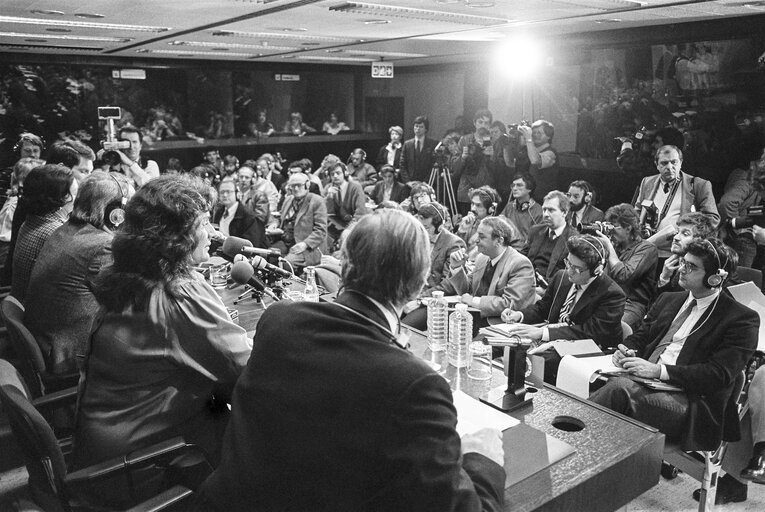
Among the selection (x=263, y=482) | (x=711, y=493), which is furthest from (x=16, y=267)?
(x=711, y=493)

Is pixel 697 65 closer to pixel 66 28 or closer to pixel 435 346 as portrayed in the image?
pixel 435 346

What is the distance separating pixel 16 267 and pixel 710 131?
5683 millimetres

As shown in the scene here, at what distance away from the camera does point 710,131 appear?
5820 millimetres

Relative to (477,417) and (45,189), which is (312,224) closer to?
(45,189)

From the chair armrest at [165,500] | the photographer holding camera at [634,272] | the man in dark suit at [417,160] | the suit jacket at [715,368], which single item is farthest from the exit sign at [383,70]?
the chair armrest at [165,500]

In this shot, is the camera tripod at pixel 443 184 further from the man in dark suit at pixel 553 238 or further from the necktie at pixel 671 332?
the necktie at pixel 671 332

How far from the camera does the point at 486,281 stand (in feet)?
13.7

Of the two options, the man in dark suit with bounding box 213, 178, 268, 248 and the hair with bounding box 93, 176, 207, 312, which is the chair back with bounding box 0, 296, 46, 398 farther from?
the man in dark suit with bounding box 213, 178, 268, 248

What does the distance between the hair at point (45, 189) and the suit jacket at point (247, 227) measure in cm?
249

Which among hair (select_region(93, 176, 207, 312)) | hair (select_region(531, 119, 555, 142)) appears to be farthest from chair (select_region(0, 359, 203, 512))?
hair (select_region(531, 119, 555, 142))

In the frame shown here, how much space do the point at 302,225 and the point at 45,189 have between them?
2960 millimetres

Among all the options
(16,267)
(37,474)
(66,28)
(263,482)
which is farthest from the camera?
(66,28)

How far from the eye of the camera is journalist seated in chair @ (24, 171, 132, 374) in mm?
2729

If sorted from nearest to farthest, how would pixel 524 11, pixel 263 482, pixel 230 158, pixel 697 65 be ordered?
pixel 263 482
pixel 524 11
pixel 697 65
pixel 230 158
